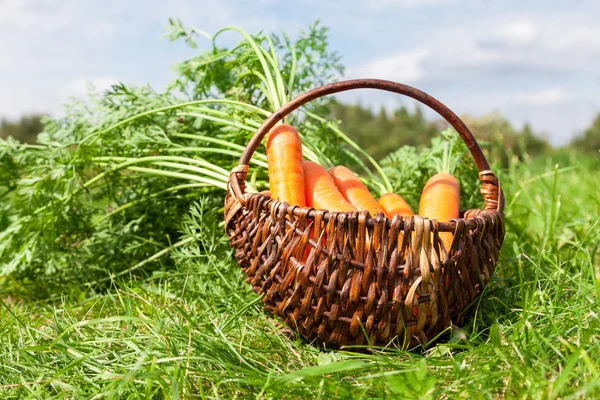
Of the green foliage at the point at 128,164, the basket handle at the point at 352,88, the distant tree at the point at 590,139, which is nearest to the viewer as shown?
the basket handle at the point at 352,88

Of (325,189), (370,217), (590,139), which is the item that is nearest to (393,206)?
(325,189)

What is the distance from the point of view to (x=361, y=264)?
158cm

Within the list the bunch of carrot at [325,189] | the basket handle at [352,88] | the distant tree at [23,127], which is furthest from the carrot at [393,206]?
the distant tree at [23,127]

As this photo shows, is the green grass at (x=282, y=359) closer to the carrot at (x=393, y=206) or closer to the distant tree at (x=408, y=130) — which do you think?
the carrot at (x=393, y=206)

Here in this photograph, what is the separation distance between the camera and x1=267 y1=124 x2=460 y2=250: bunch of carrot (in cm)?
194

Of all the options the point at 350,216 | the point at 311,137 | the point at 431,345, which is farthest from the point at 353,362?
the point at 311,137

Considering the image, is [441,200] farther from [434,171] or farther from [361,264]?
[434,171]

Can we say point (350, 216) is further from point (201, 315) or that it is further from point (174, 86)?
point (174, 86)

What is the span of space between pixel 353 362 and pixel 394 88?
2.95 ft

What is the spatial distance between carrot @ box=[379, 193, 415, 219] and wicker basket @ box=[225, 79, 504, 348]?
13.6 inches

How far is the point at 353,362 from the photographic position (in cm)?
133

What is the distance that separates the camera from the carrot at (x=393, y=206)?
6.87 feet

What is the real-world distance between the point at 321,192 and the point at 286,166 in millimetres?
156

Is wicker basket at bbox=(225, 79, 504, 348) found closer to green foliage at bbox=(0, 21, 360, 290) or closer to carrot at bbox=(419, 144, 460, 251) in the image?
carrot at bbox=(419, 144, 460, 251)
